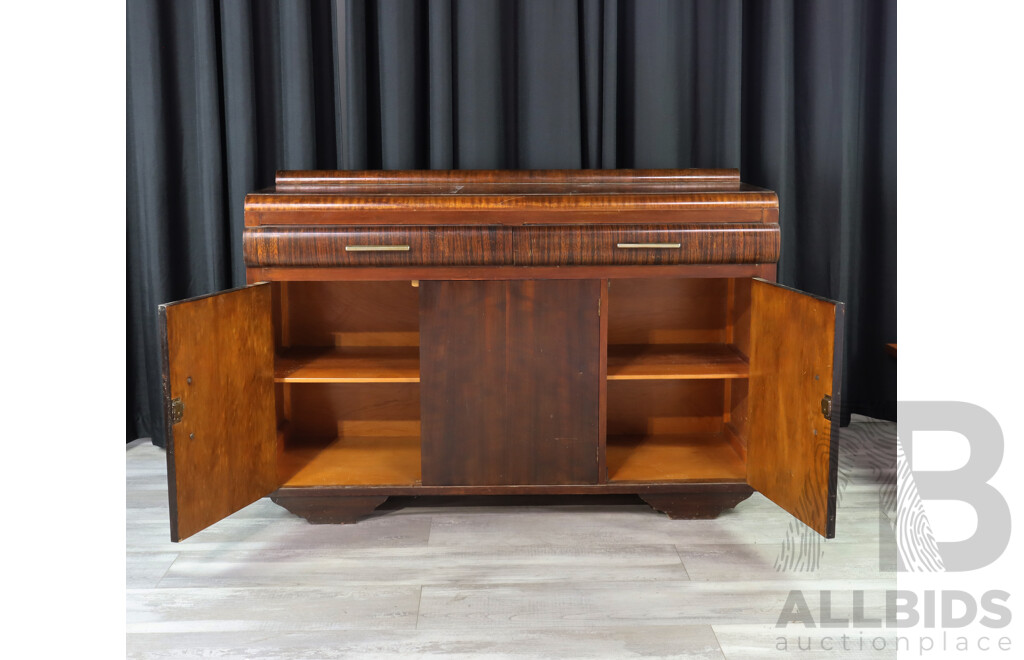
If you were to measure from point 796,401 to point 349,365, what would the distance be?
Result: 1.12m

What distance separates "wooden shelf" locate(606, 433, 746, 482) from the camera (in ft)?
7.29

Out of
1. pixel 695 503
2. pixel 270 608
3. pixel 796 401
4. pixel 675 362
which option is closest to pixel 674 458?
pixel 695 503

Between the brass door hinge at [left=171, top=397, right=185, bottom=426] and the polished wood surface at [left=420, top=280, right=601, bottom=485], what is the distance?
57 centimetres

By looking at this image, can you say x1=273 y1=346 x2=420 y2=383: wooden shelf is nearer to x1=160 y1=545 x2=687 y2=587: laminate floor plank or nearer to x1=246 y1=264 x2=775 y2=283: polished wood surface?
x1=246 y1=264 x2=775 y2=283: polished wood surface

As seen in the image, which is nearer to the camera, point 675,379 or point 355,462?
point 355,462

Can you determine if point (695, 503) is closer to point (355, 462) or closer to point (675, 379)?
point (675, 379)

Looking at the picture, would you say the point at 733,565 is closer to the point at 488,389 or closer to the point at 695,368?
the point at 695,368

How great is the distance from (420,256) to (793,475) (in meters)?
0.98

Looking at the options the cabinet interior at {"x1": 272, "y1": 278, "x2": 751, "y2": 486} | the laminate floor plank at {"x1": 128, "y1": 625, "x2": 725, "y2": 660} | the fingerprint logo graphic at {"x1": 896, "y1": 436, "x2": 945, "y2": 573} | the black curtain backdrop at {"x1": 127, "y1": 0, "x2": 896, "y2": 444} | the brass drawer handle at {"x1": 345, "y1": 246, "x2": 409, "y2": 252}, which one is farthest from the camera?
the black curtain backdrop at {"x1": 127, "y1": 0, "x2": 896, "y2": 444}

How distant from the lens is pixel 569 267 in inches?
81.3

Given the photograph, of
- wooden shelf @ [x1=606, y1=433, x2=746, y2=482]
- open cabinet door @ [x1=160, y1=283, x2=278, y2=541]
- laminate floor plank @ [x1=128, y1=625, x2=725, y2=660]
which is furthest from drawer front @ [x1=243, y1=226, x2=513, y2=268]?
laminate floor plank @ [x1=128, y1=625, x2=725, y2=660]

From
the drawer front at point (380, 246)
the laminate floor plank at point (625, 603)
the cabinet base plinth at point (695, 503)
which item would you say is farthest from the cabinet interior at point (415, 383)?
the laminate floor plank at point (625, 603)

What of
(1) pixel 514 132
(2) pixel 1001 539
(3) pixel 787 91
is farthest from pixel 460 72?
(2) pixel 1001 539

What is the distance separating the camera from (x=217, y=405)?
191 cm
